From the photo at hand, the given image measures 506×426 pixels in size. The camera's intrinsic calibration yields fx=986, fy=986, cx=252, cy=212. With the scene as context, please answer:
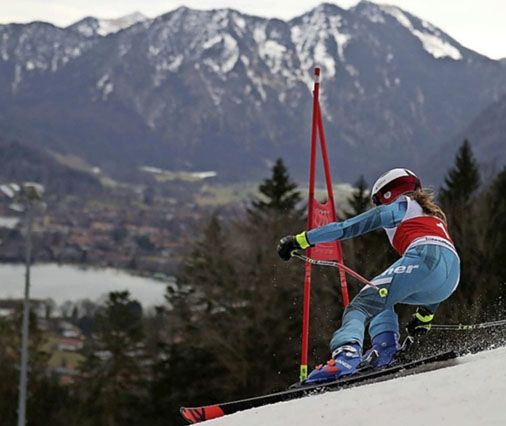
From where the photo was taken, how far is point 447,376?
5.60m

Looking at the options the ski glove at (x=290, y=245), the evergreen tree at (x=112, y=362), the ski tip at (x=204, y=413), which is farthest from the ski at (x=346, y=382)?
the evergreen tree at (x=112, y=362)

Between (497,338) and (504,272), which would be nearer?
(497,338)

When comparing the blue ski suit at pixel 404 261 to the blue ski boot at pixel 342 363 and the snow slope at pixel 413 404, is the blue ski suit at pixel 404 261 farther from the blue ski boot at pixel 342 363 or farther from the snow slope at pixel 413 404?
the snow slope at pixel 413 404

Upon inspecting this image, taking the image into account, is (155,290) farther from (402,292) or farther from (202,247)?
(402,292)

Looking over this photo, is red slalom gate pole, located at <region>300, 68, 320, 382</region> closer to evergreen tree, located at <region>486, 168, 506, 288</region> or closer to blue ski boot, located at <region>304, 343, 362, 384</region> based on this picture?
blue ski boot, located at <region>304, 343, 362, 384</region>

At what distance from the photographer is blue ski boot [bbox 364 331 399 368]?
7.18 m

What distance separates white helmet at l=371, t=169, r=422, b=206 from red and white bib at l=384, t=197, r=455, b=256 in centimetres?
11

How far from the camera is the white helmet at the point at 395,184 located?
7023 mm

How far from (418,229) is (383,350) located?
0.97 meters

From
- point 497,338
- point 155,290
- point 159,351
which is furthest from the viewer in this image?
point 155,290

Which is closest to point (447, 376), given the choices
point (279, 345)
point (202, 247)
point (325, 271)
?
point (325, 271)

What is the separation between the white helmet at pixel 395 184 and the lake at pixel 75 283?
94709 millimetres

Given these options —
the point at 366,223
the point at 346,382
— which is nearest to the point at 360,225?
the point at 366,223

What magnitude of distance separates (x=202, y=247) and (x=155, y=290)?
88.3 meters
